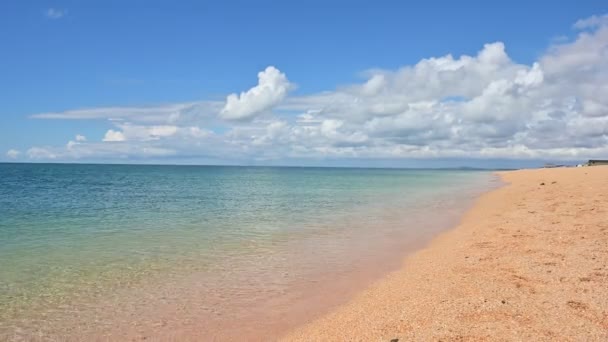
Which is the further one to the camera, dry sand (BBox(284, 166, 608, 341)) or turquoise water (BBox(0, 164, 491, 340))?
turquoise water (BBox(0, 164, 491, 340))

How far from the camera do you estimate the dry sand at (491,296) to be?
651cm

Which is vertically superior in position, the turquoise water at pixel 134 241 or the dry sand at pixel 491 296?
the dry sand at pixel 491 296

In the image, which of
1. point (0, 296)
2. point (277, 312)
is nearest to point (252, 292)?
point (277, 312)

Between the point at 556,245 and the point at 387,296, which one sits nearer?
the point at 387,296

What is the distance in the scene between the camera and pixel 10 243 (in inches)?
624

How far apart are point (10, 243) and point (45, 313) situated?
914 cm

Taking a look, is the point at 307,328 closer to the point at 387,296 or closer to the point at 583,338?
the point at 387,296

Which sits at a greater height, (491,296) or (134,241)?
(491,296)

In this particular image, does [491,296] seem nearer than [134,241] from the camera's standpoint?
Yes

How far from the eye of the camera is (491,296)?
8008mm

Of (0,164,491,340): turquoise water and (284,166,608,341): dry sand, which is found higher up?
(284,166,608,341): dry sand

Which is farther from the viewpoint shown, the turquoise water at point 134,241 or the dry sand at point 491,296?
the turquoise water at point 134,241

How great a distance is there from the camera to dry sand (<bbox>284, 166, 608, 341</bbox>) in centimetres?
651

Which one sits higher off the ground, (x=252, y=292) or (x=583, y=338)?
(x=583, y=338)
